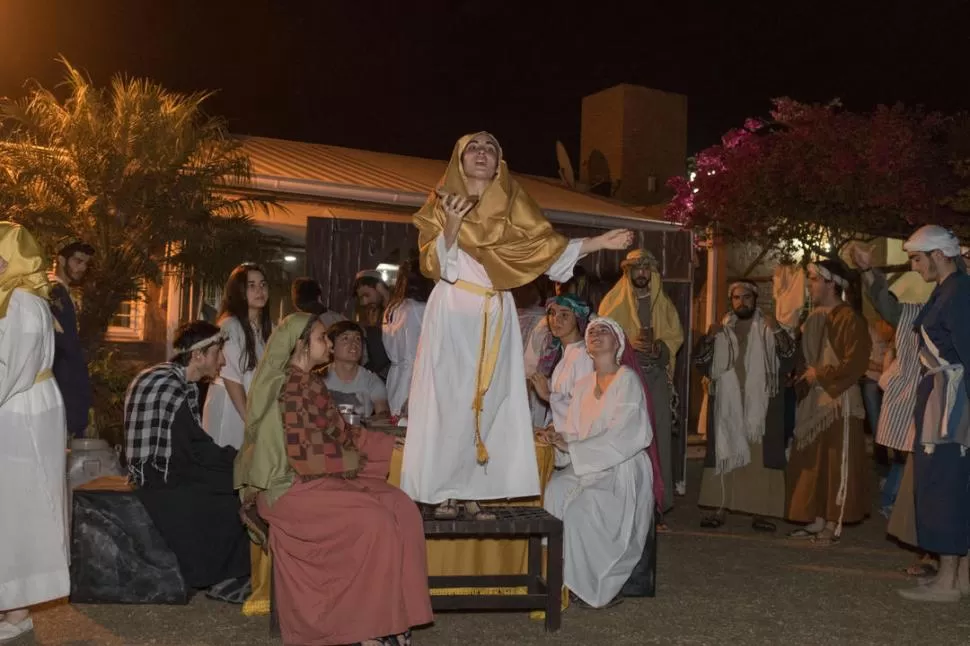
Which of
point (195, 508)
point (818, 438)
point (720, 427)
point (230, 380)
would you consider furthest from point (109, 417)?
point (818, 438)

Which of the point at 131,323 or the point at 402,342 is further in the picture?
the point at 131,323

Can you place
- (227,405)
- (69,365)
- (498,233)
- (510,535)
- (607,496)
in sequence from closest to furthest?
1. (498,233)
2. (510,535)
3. (607,496)
4. (69,365)
5. (227,405)

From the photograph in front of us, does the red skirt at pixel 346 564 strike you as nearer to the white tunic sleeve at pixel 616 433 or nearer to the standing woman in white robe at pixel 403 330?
the white tunic sleeve at pixel 616 433

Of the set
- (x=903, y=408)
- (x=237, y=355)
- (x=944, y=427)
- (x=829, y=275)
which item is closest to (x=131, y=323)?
(x=237, y=355)

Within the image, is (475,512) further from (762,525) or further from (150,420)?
(762,525)

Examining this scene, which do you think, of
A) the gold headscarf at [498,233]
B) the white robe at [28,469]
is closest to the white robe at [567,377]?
the gold headscarf at [498,233]

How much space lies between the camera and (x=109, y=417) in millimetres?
8305

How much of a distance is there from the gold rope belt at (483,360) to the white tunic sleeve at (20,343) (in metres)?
1.94

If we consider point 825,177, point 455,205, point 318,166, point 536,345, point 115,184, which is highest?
point 318,166

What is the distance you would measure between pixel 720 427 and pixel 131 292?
4.94 meters

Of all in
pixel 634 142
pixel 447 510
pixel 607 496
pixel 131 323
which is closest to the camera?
pixel 447 510

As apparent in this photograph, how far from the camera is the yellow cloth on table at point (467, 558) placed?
549cm

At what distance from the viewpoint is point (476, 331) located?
4.94m

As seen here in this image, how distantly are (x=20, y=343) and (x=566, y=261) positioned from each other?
2.53 m
